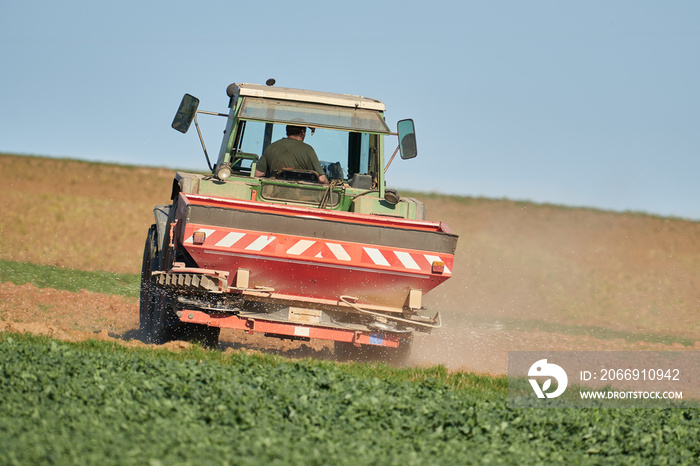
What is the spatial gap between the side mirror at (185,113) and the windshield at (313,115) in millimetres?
505

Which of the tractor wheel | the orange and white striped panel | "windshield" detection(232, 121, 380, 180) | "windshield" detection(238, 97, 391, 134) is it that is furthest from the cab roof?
the orange and white striped panel

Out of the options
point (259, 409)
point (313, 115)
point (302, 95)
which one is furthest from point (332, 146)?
point (259, 409)

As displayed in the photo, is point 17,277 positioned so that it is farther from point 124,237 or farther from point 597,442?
point 597,442

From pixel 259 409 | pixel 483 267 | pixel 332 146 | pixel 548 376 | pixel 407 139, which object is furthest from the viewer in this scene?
pixel 483 267

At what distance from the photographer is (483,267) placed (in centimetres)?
2697

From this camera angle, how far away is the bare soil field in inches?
464

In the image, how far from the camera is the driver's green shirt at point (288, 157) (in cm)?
887

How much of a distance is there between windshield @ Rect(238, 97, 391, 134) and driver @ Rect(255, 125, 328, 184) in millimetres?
144

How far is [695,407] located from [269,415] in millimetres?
4119

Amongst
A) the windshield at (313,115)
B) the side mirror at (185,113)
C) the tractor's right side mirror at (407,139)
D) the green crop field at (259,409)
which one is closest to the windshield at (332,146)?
the windshield at (313,115)

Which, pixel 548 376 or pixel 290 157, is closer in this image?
pixel 548 376

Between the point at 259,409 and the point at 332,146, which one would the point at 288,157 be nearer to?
the point at 332,146

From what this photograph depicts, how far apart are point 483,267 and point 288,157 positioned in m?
18.9

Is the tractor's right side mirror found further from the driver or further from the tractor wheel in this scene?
the tractor wheel
